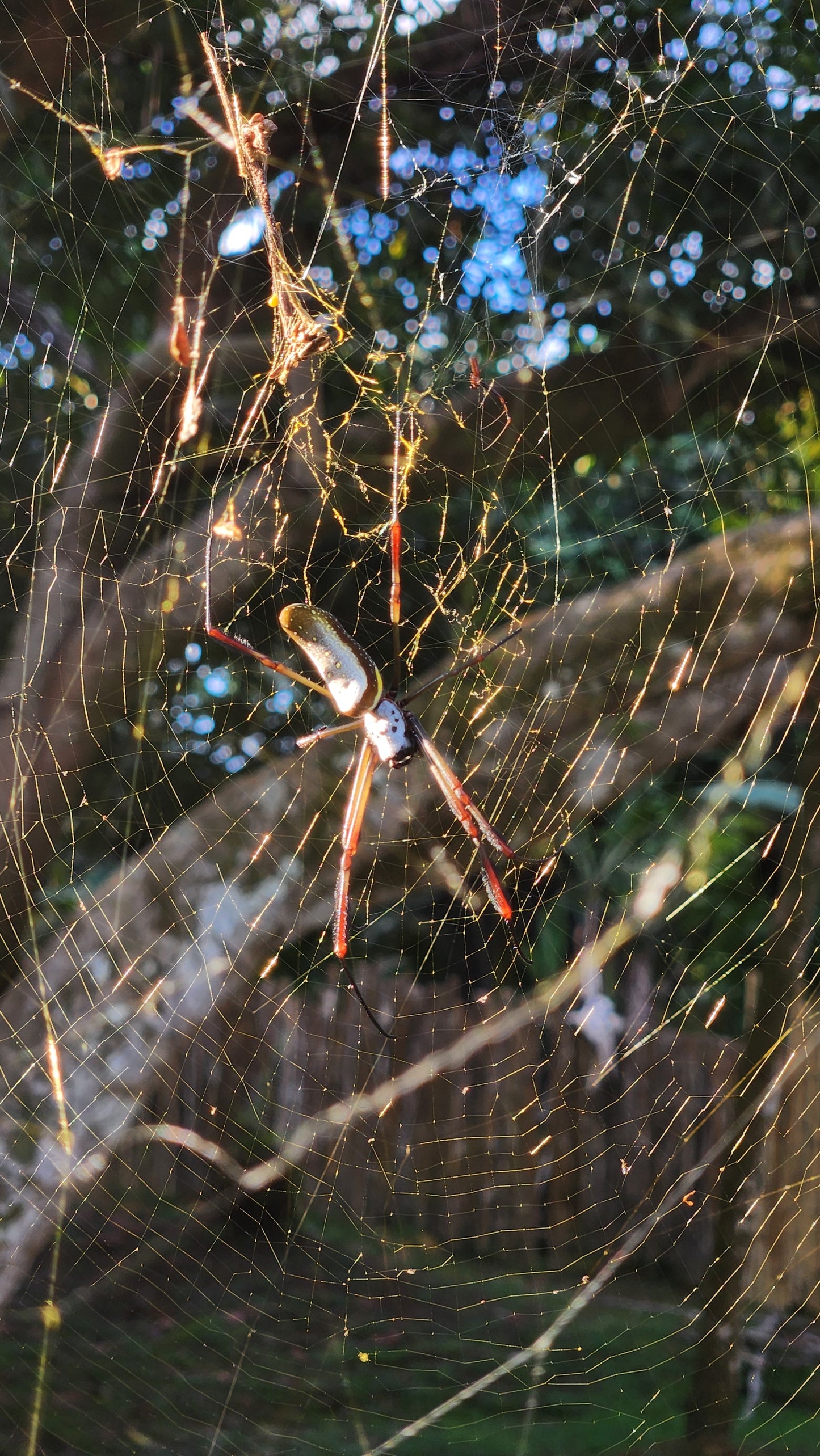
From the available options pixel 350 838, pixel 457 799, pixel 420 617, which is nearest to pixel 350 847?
pixel 350 838

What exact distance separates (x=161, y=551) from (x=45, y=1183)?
1600 millimetres

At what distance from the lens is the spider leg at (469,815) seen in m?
1.62

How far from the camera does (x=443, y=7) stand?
8.07 feet

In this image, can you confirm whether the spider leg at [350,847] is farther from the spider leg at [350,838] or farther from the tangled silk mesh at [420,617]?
the tangled silk mesh at [420,617]

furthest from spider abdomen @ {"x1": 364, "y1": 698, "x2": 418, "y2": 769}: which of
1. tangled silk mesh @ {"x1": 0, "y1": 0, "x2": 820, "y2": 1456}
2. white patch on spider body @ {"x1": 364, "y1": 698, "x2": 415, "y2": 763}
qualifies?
tangled silk mesh @ {"x1": 0, "y1": 0, "x2": 820, "y2": 1456}

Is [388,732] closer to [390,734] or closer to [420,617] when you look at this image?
[390,734]

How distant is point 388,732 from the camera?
1655 mm

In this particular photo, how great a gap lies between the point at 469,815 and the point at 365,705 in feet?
0.84

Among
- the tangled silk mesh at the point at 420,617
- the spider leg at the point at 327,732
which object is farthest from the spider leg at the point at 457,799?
the tangled silk mesh at the point at 420,617

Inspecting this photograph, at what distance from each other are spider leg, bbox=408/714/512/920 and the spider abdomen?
0.08ft

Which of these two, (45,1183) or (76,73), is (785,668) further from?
(76,73)

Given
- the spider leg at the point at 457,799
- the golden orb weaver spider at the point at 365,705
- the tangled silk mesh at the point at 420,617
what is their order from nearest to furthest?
1. the golden orb weaver spider at the point at 365,705
2. the spider leg at the point at 457,799
3. the tangled silk mesh at the point at 420,617

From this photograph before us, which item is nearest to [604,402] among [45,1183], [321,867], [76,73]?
[321,867]

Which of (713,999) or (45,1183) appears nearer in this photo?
(45,1183)
